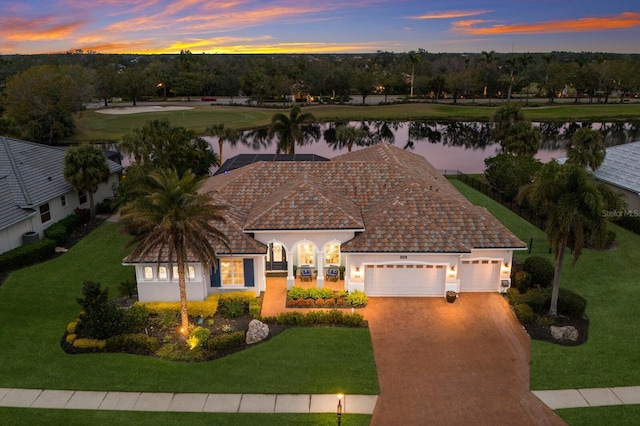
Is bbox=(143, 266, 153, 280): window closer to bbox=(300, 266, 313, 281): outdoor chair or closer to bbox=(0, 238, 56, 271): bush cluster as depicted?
bbox=(300, 266, 313, 281): outdoor chair

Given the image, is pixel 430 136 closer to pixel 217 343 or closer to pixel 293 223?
pixel 293 223

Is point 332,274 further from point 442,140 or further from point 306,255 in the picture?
point 442,140

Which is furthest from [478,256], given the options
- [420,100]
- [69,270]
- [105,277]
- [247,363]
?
[420,100]

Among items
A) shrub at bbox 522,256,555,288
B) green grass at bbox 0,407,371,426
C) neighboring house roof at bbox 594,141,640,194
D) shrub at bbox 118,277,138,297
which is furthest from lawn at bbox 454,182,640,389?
shrub at bbox 118,277,138,297

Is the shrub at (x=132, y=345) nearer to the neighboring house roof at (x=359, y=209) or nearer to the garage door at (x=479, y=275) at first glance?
the neighboring house roof at (x=359, y=209)

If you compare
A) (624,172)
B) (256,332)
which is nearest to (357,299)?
(256,332)
